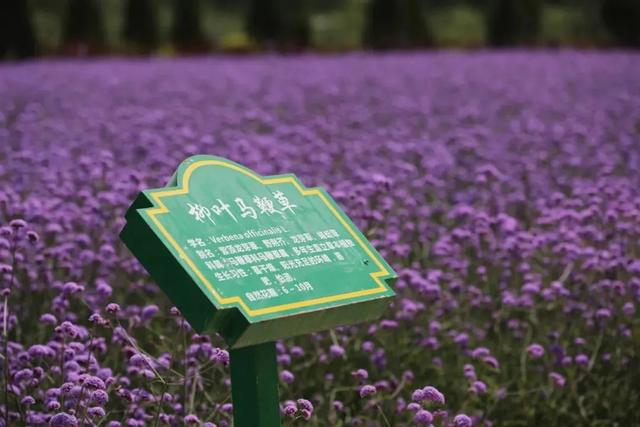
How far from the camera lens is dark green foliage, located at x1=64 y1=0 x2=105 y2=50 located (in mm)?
27234

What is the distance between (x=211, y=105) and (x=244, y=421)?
27.4 feet

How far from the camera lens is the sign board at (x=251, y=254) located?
2.61m

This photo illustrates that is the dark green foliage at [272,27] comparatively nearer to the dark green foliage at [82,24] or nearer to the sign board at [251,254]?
the dark green foliage at [82,24]

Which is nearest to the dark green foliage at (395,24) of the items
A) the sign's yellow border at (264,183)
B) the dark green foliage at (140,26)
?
the dark green foliage at (140,26)

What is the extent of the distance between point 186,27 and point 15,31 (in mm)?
7252

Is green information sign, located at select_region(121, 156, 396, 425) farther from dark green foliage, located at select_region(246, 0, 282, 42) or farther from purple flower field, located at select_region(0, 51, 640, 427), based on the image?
dark green foliage, located at select_region(246, 0, 282, 42)

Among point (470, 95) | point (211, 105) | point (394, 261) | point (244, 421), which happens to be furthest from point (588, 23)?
point (244, 421)

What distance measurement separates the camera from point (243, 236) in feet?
9.20

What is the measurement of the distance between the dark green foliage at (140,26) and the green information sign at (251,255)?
2562 centimetres

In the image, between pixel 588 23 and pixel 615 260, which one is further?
pixel 588 23

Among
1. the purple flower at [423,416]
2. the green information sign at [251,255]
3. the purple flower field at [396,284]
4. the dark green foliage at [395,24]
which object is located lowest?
the dark green foliage at [395,24]

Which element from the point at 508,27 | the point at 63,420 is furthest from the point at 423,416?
the point at 508,27

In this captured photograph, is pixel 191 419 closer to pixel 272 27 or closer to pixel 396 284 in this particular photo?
pixel 396 284

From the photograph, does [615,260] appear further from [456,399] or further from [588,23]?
[588,23]
